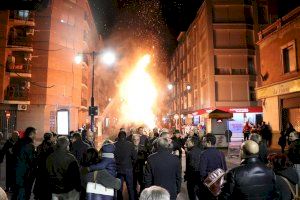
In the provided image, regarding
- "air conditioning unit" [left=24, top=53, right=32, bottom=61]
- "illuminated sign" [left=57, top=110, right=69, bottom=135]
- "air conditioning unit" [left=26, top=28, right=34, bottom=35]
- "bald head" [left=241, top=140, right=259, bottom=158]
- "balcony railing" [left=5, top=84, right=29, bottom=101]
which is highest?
"air conditioning unit" [left=26, top=28, right=34, bottom=35]

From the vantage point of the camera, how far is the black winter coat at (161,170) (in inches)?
218

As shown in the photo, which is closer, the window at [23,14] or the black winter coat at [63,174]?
the black winter coat at [63,174]

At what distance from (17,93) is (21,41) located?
6193 millimetres

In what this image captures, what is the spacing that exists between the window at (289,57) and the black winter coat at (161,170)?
1822 cm

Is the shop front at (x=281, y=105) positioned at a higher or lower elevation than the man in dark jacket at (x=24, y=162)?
higher

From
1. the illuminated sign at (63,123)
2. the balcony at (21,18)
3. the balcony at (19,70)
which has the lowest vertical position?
the illuminated sign at (63,123)

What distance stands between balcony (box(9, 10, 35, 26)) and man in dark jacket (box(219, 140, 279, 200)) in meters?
36.8

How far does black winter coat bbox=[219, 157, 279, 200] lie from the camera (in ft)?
13.5

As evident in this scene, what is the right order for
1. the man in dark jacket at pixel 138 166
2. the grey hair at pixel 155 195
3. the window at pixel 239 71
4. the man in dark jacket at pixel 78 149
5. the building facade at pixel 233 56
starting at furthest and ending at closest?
1. the window at pixel 239 71
2. the building facade at pixel 233 56
3. the man in dark jacket at pixel 138 166
4. the man in dark jacket at pixel 78 149
5. the grey hair at pixel 155 195

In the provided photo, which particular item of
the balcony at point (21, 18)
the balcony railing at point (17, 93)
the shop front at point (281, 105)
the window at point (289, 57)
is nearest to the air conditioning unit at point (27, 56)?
the balcony railing at point (17, 93)

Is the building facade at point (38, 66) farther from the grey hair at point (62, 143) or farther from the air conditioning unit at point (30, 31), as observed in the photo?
the grey hair at point (62, 143)

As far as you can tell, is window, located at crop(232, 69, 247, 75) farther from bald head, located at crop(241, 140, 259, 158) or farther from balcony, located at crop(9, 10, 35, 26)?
bald head, located at crop(241, 140, 259, 158)

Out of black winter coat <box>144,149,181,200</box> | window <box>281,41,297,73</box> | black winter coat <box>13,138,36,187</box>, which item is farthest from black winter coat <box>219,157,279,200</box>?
window <box>281,41,297,73</box>

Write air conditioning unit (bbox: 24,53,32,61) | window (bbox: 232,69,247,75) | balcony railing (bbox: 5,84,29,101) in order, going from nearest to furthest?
balcony railing (bbox: 5,84,29,101) < air conditioning unit (bbox: 24,53,32,61) < window (bbox: 232,69,247,75)
